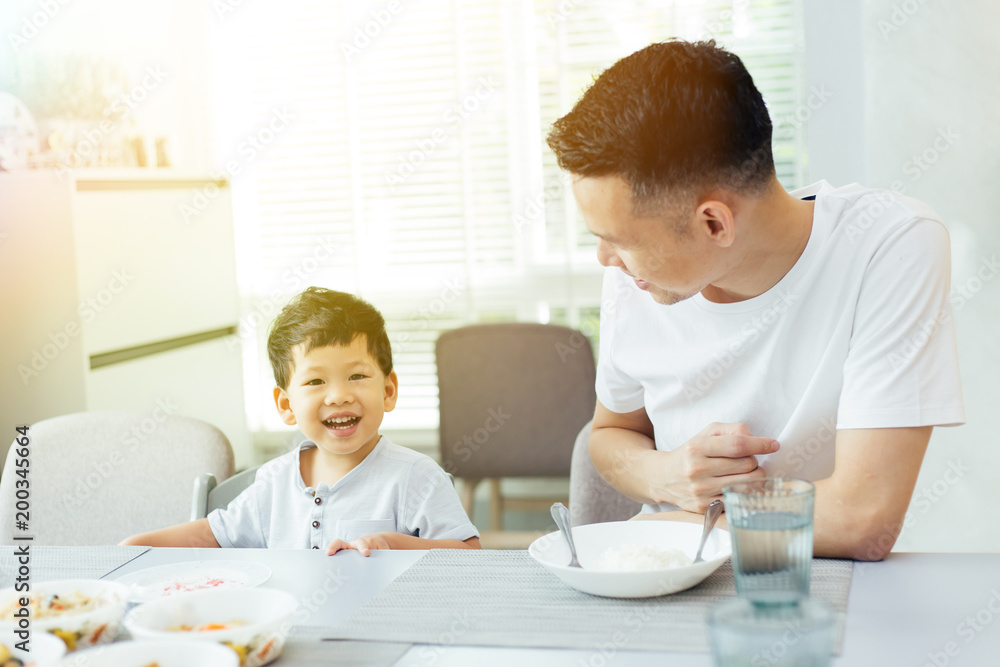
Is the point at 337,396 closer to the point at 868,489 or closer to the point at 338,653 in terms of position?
the point at 338,653

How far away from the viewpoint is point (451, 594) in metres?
1.00

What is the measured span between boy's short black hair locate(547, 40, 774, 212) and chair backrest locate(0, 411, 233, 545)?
1.00m

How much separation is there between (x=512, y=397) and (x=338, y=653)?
190 centimetres

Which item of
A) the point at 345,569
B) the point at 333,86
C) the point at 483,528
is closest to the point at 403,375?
the point at 483,528

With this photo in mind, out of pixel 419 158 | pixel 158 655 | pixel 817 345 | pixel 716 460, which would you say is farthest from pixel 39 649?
pixel 419 158

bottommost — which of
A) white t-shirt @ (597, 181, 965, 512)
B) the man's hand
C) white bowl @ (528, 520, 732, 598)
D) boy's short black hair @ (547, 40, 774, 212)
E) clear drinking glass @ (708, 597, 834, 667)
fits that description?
white bowl @ (528, 520, 732, 598)

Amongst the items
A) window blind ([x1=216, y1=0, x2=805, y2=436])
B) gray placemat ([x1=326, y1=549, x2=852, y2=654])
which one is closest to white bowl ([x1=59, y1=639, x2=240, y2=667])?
gray placemat ([x1=326, y1=549, x2=852, y2=654])

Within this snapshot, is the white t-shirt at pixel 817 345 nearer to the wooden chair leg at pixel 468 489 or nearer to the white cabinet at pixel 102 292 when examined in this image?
the wooden chair leg at pixel 468 489

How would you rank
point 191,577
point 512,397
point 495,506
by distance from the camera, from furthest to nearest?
point 495,506 < point 512,397 < point 191,577

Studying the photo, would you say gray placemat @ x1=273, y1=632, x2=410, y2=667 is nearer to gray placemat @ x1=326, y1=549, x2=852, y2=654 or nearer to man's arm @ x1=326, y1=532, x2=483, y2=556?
gray placemat @ x1=326, y1=549, x2=852, y2=654

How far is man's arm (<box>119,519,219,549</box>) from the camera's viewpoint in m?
1.37

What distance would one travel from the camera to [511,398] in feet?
9.05

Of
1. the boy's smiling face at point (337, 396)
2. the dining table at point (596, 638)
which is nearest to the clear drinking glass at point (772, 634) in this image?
the dining table at point (596, 638)

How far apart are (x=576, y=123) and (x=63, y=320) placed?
1716 millimetres
